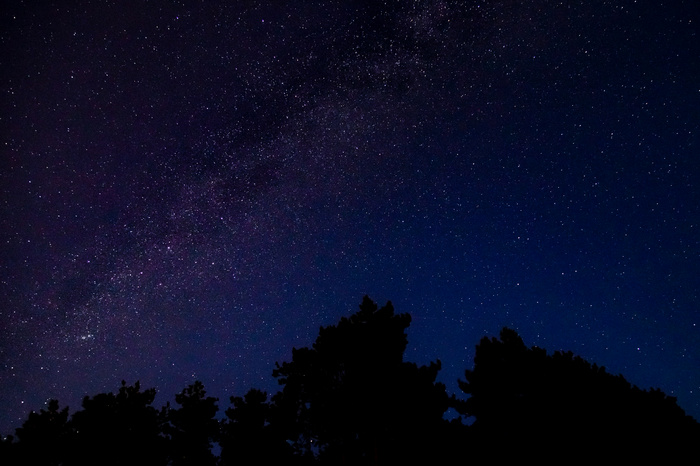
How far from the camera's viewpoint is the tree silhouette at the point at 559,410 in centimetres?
1784

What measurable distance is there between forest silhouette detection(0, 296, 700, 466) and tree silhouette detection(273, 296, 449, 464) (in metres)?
0.05

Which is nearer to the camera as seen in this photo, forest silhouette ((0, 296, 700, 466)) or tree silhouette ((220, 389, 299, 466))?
forest silhouette ((0, 296, 700, 466))

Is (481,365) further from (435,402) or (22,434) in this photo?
(22,434)

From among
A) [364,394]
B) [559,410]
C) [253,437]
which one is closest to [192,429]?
[253,437]

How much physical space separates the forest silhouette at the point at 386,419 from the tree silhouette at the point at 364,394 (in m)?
0.05

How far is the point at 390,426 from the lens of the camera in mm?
18391

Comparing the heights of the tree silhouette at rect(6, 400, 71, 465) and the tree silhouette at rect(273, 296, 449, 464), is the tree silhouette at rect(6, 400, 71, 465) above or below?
below

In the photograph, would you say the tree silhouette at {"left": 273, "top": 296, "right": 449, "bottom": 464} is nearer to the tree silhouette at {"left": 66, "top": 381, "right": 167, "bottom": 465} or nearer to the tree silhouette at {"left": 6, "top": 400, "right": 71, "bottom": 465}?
the tree silhouette at {"left": 66, "top": 381, "right": 167, "bottom": 465}

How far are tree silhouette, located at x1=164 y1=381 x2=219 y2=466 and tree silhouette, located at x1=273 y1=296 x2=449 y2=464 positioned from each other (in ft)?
13.4

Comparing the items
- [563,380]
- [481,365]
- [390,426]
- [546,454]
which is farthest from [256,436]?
[563,380]

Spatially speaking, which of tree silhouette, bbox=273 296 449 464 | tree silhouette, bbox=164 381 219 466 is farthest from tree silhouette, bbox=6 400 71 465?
tree silhouette, bbox=273 296 449 464

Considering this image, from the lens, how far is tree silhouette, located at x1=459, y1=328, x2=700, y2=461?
17.8 meters

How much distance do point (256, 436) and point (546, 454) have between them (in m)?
12.9

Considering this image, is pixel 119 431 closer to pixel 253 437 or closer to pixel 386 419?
pixel 253 437
